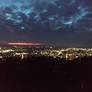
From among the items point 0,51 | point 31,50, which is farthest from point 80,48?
point 0,51

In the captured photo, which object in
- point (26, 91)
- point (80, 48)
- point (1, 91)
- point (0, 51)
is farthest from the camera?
point (80, 48)

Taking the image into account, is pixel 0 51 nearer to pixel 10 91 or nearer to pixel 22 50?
pixel 22 50

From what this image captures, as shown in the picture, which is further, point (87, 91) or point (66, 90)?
point (66, 90)

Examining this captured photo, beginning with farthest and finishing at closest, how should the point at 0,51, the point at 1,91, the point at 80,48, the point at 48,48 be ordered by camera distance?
the point at 80,48
the point at 48,48
the point at 0,51
the point at 1,91

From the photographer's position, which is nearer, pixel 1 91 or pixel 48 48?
pixel 1 91

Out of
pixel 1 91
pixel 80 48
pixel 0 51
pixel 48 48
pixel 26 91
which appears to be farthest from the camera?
pixel 80 48

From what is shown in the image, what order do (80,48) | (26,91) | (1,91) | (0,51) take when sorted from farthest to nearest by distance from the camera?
1. (80,48)
2. (0,51)
3. (26,91)
4. (1,91)

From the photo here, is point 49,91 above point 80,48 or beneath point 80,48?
beneath

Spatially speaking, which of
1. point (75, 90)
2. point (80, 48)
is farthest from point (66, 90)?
point (80, 48)

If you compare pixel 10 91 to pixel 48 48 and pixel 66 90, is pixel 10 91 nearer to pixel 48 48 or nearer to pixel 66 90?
pixel 66 90
